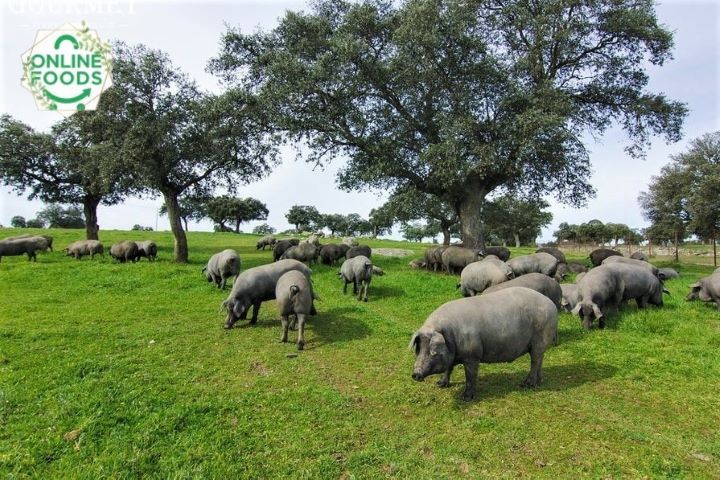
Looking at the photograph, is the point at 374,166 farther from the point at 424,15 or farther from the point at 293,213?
the point at 293,213

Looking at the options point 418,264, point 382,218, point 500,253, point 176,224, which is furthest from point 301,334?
point 382,218

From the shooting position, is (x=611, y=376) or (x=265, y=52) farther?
(x=265, y=52)

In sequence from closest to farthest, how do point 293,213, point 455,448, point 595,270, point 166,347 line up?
point 455,448
point 166,347
point 595,270
point 293,213

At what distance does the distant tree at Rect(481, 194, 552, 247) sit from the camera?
3023 centimetres

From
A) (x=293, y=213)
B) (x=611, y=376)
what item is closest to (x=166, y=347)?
(x=611, y=376)

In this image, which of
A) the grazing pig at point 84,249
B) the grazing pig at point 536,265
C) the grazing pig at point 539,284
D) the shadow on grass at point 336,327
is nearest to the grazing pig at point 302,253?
the shadow on grass at point 336,327

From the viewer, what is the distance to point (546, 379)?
8.04m

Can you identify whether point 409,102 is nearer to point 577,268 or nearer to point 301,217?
point 577,268

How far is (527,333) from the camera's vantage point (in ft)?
24.6

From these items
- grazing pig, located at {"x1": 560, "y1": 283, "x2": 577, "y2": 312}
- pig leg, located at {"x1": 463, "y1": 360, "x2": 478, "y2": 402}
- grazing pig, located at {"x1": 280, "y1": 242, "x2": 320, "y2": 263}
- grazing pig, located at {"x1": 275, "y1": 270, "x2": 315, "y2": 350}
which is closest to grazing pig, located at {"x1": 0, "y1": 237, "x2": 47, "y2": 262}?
grazing pig, located at {"x1": 280, "y1": 242, "x2": 320, "y2": 263}

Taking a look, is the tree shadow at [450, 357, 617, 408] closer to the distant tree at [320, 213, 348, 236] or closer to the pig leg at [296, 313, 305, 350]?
the pig leg at [296, 313, 305, 350]

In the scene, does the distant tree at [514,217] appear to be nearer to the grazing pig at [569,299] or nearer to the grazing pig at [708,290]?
the grazing pig at [708,290]

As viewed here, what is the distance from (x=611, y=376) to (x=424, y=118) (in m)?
18.4

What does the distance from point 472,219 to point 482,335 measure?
17.4 meters
